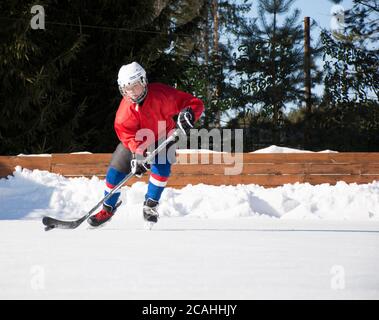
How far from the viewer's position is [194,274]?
3.38 meters

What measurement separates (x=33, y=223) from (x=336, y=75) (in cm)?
1061

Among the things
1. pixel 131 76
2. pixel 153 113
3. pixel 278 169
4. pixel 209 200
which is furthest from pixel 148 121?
pixel 278 169

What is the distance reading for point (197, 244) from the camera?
183 inches

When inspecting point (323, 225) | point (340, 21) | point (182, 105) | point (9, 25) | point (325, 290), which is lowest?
point (325, 290)

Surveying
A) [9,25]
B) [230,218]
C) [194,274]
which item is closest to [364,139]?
[9,25]

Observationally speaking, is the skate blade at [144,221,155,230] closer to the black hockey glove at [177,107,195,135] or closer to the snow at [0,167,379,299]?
the snow at [0,167,379,299]

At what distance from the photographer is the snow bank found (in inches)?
285

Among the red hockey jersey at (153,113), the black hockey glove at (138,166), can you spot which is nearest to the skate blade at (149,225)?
the black hockey glove at (138,166)

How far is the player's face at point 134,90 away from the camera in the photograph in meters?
5.44

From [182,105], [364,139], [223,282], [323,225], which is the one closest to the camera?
[223,282]

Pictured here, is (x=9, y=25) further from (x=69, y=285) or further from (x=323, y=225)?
(x=69, y=285)

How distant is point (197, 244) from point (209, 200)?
2.87 meters

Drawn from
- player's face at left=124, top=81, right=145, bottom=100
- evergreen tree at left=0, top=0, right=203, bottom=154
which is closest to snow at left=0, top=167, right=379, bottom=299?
player's face at left=124, top=81, right=145, bottom=100

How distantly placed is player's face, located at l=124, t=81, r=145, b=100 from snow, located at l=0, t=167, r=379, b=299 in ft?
3.52
